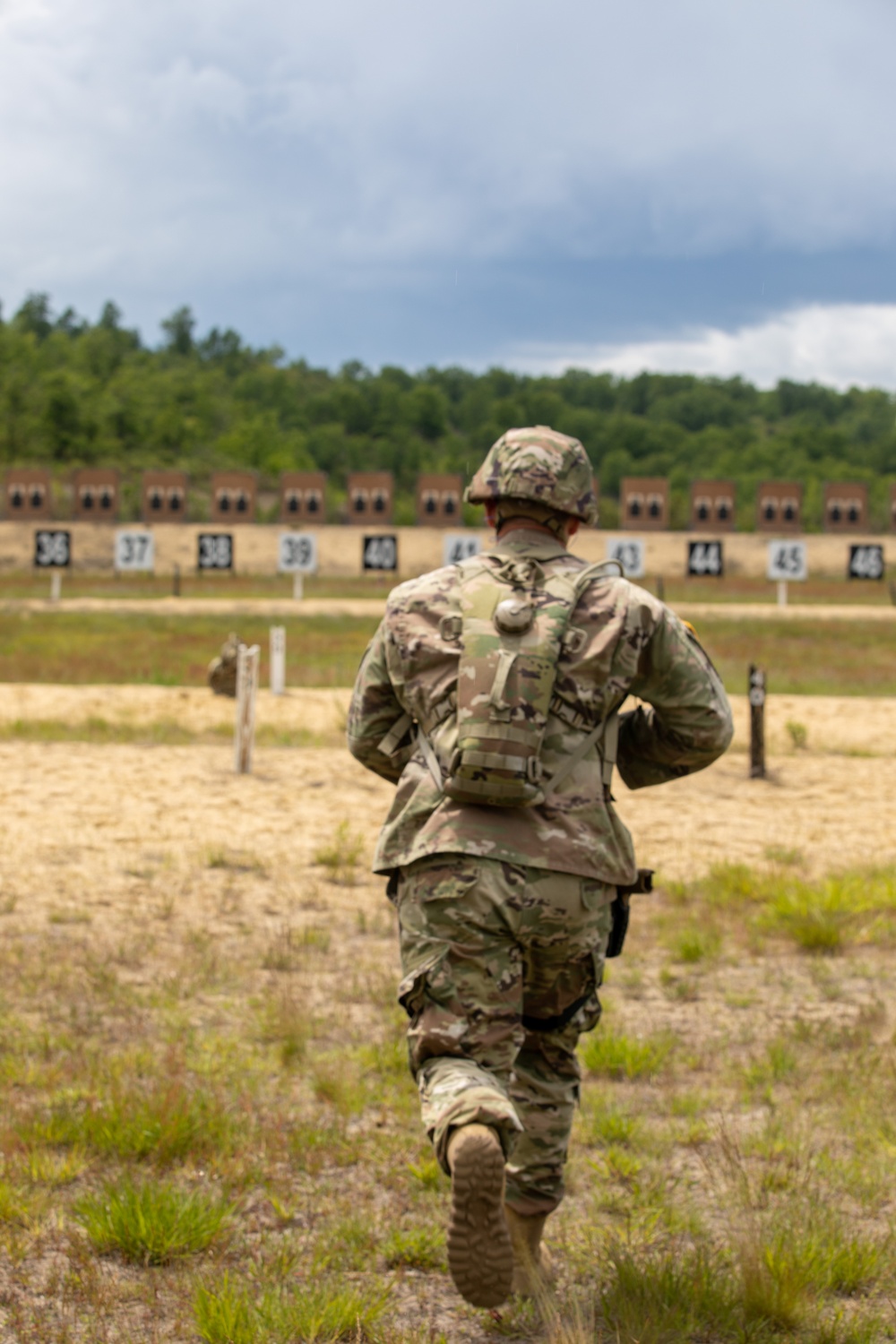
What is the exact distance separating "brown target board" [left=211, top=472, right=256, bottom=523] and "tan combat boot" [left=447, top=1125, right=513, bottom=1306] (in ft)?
160

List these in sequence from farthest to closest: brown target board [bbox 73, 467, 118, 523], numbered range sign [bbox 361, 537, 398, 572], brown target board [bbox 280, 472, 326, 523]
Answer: brown target board [bbox 280, 472, 326, 523], brown target board [bbox 73, 467, 118, 523], numbered range sign [bbox 361, 537, 398, 572]

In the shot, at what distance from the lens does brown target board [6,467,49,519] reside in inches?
1932

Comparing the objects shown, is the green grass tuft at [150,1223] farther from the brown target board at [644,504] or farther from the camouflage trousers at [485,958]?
the brown target board at [644,504]

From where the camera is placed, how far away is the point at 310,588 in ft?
130

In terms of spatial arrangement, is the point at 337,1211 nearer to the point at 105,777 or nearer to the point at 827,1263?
the point at 827,1263

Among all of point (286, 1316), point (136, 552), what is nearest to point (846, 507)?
point (136, 552)

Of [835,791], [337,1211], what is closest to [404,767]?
[337,1211]

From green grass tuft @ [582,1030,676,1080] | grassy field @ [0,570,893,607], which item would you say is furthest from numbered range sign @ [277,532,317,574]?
green grass tuft @ [582,1030,676,1080]

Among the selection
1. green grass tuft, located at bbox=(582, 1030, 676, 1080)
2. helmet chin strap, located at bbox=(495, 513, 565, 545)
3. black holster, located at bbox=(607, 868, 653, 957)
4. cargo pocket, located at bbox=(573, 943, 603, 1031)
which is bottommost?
green grass tuft, located at bbox=(582, 1030, 676, 1080)

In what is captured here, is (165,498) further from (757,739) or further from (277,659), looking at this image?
(757,739)

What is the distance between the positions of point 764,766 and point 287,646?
11988mm

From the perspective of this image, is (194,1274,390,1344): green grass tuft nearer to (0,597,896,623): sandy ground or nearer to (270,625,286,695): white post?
(270,625,286,695): white post

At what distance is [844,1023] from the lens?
4.58 m

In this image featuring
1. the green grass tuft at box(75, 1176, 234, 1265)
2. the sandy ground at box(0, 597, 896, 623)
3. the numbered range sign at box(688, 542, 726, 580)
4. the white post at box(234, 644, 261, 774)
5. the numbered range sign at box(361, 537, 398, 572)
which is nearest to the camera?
the green grass tuft at box(75, 1176, 234, 1265)
